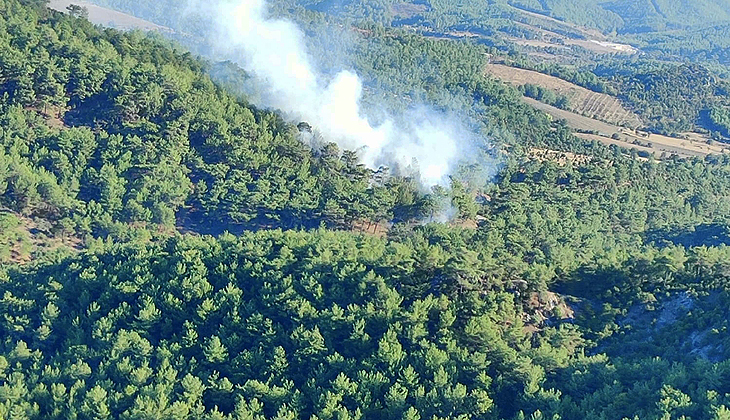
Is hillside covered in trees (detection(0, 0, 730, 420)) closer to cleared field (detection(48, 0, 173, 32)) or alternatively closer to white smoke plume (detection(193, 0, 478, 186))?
white smoke plume (detection(193, 0, 478, 186))

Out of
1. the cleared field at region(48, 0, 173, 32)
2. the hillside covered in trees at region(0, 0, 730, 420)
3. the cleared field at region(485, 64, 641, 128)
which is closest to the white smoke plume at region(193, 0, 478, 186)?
the hillside covered in trees at region(0, 0, 730, 420)

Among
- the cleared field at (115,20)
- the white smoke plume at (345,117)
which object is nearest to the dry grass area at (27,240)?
the white smoke plume at (345,117)

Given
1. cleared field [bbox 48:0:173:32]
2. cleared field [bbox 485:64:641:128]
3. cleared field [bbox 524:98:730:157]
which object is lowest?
cleared field [bbox 524:98:730:157]

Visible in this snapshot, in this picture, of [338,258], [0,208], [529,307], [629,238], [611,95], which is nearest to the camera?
[529,307]

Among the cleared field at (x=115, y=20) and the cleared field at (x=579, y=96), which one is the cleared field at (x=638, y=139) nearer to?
the cleared field at (x=579, y=96)

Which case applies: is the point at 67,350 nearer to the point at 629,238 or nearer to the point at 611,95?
the point at 629,238

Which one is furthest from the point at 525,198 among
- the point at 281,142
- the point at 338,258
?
the point at 338,258
